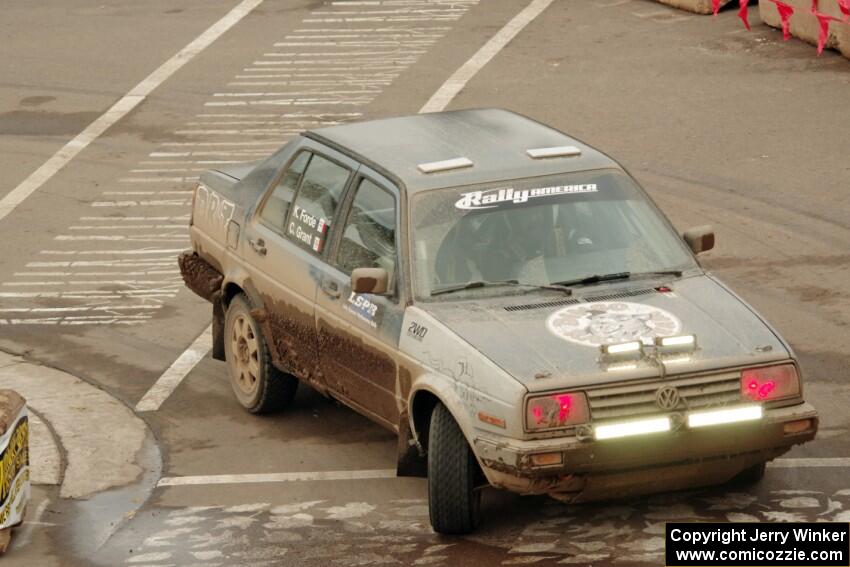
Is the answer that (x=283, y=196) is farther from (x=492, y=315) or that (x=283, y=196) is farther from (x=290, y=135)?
(x=290, y=135)

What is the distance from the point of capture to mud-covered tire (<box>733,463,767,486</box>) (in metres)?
9.03

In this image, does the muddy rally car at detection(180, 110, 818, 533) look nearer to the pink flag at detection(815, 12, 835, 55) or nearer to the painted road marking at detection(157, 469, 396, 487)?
the painted road marking at detection(157, 469, 396, 487)

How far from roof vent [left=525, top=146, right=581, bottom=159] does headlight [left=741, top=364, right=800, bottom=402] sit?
79.2 inches

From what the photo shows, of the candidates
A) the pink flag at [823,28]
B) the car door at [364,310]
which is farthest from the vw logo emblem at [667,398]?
the pink flag at [823,28]

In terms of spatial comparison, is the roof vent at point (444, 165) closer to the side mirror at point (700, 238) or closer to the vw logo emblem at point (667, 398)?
the side mirror at point (700, 238)

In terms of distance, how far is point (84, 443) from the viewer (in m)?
10.7

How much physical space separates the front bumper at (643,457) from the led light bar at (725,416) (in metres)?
0.03

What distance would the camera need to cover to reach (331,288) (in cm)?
972

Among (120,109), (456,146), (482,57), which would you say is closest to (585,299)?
(456,146)

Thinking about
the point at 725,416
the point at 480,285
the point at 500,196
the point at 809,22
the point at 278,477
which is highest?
the point at 500,196

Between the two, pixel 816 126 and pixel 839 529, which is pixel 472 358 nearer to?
pixel 839 529

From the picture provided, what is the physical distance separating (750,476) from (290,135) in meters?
10.3

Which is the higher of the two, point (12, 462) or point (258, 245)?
point (258, 245)

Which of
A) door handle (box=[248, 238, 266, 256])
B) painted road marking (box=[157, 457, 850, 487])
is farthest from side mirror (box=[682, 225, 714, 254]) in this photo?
door handle (box=[248, 238, 266, 256])
